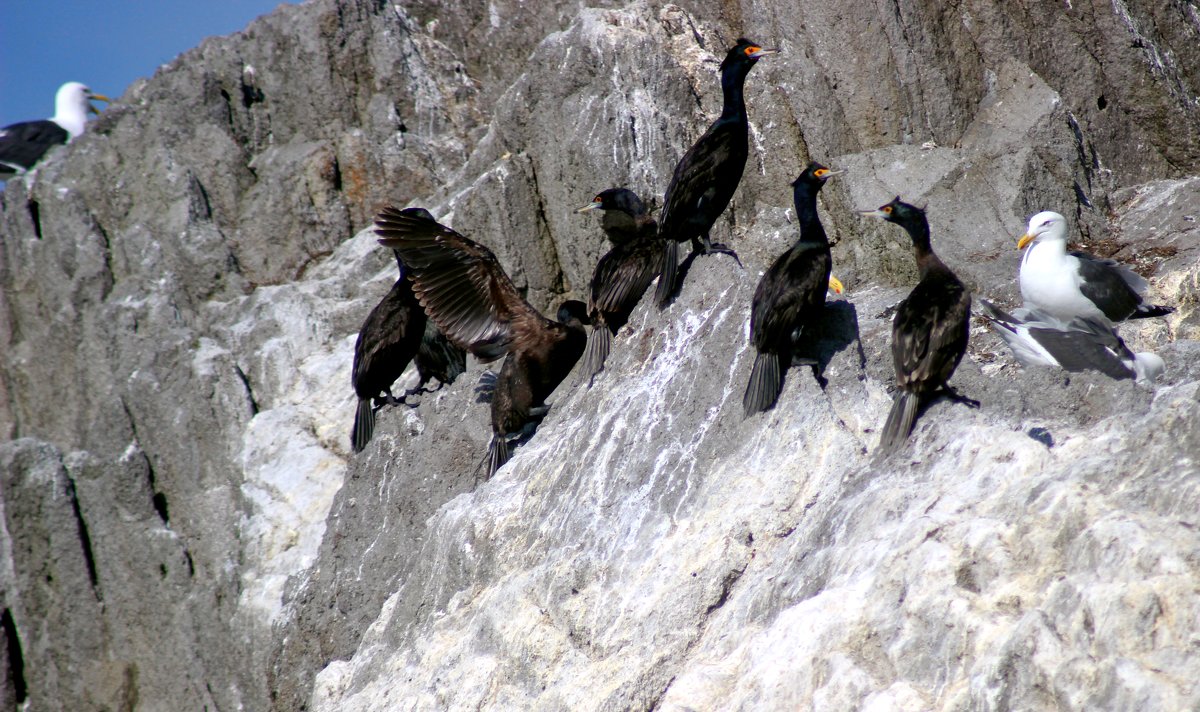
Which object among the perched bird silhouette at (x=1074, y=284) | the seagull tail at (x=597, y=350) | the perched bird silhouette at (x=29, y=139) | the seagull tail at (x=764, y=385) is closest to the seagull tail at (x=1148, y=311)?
the perched bird silhouette at (x=1074, y=284)

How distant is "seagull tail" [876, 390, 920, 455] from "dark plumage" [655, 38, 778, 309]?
73.6 inches

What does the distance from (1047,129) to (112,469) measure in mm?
9424

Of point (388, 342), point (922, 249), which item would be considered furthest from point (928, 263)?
point (388, 342)

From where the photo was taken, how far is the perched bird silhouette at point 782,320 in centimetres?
608

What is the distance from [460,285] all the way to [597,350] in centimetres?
118

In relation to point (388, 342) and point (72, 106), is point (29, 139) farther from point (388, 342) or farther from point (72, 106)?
point (388, 342)

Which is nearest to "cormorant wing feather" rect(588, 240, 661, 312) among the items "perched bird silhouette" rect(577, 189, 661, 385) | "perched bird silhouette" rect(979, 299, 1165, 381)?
"perched bird silhouette" rect(577, 189, 661, 385)

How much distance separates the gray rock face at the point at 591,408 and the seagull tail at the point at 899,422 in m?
0.09

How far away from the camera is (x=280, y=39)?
43.9ft

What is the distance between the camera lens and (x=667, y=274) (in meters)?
7.23

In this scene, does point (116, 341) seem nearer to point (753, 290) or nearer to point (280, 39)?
point (280, 39)

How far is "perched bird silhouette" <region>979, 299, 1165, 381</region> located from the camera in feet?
18.4

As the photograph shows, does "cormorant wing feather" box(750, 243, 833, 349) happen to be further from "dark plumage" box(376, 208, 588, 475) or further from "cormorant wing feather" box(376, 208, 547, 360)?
"cormorant wing feather" box(376, 208, 547, 360)

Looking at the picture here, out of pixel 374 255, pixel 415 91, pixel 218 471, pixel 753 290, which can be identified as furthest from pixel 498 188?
pixel 753 290
